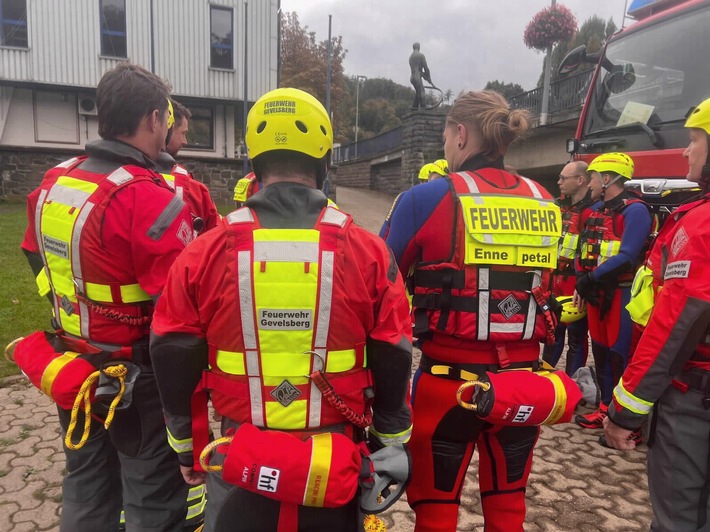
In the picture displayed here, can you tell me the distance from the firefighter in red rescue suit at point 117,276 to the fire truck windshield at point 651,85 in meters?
4.63

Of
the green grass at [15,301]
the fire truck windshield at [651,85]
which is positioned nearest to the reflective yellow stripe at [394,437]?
the fire truck windshield at [651,85]

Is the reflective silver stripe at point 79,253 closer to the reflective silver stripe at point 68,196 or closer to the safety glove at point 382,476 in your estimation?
the reflective silver stripe at point 68,196

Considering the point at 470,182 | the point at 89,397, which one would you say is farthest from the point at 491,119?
the point at 89,397

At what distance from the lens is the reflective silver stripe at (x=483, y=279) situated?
2330 mm

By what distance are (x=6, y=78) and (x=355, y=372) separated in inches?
837

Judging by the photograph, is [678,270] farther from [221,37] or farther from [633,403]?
[221,37]

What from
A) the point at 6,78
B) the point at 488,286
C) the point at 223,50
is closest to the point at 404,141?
the point at 223,50

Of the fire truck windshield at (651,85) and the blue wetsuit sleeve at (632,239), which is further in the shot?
the fire truck windshield at (651,85)

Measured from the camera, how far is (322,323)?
1656 mm

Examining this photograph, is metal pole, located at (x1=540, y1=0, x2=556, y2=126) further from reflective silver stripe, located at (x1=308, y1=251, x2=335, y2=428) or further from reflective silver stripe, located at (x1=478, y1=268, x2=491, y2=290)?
reflective silver stripe, located at (x1=308, y1=251, x2=335, y2=428)

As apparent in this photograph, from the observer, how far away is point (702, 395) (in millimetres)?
2084

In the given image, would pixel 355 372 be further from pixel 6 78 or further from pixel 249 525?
pixel 6 78

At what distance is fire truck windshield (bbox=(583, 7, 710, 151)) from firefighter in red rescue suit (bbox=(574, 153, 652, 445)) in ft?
2.55

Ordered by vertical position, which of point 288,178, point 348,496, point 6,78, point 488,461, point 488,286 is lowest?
point 488,461
